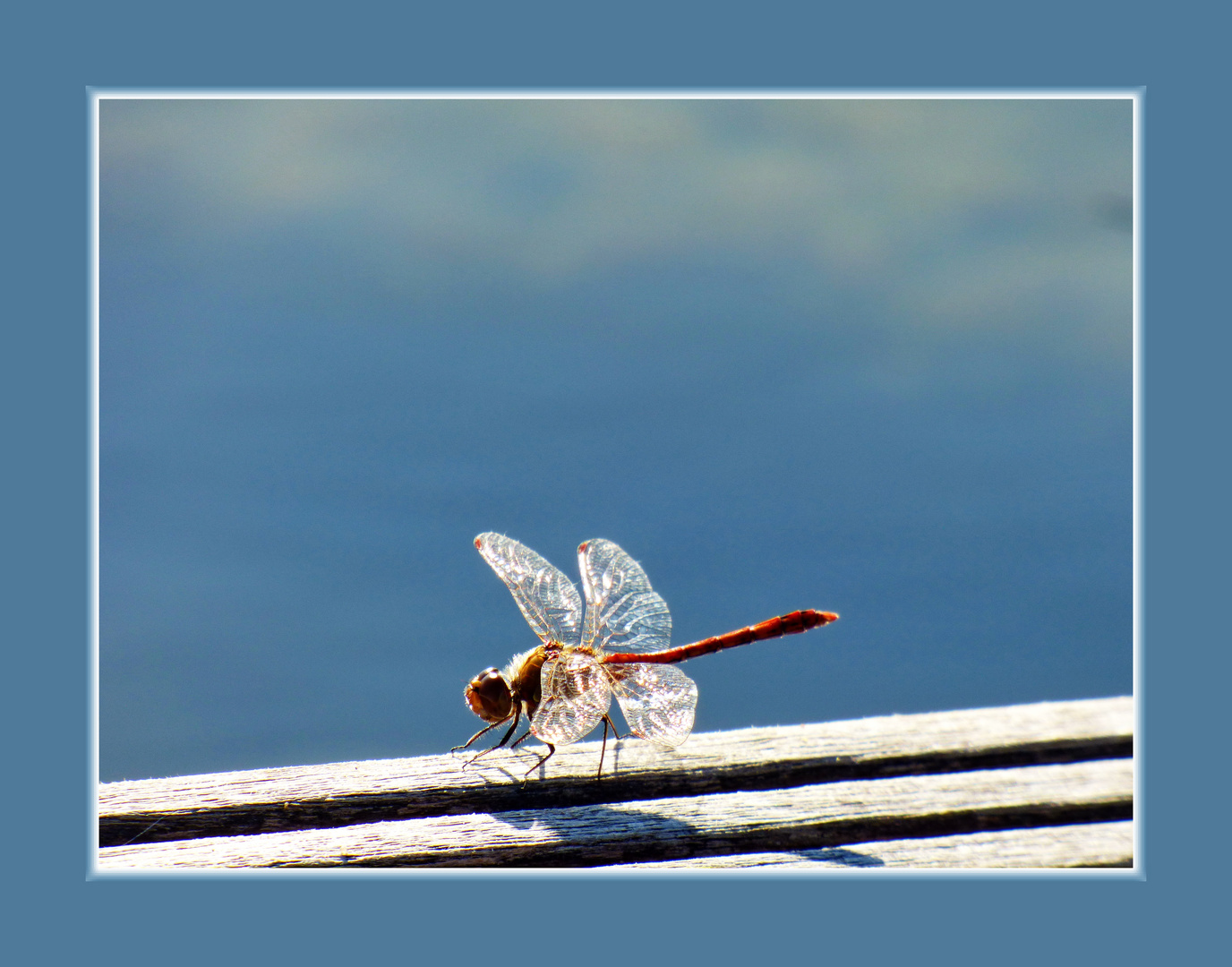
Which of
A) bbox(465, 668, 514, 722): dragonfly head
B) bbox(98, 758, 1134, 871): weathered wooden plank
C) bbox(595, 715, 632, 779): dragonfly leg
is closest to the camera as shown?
bbox(98, 758, 1134, 871): weathered wooden plank

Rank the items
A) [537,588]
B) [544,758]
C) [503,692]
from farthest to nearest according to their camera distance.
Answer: [537,588] < [503,692] < [544,758]

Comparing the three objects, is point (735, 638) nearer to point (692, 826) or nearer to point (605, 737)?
point (605, 737)

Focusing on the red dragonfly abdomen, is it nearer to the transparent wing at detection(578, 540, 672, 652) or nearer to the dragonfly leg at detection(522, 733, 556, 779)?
the transparent wing at detection(578, 540, 672, 652)

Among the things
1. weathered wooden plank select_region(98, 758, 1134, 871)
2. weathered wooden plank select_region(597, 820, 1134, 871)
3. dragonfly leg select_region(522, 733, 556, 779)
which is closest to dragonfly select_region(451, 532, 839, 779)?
dragonfly leg select_region(522, 733, 556, 779)
